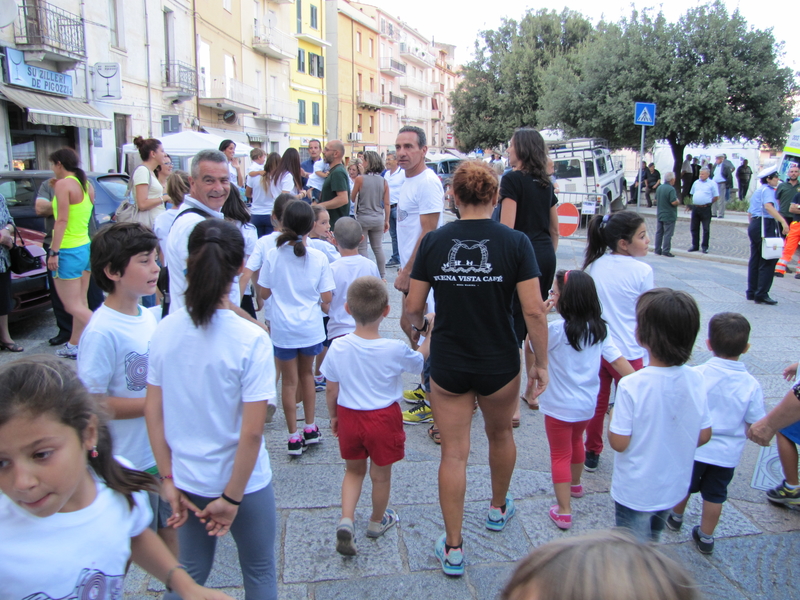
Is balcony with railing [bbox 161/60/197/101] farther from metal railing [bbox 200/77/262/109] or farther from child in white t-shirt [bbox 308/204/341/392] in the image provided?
child in white t-shirt [bbox 308/204/341/392]

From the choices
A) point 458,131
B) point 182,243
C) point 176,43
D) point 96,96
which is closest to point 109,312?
point 182,243

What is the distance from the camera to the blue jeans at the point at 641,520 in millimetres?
2588

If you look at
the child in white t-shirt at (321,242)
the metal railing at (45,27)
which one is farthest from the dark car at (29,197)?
the metal railing at (45,27)

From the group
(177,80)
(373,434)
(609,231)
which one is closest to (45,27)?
(177,80)

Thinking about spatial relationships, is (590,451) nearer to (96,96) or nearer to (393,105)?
(96,96)

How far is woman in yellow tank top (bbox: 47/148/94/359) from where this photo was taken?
548 centimetres

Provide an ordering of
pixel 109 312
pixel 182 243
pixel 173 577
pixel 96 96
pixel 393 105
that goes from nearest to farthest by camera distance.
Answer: pixel 173 577
pixel 109 312
pixel 182 243
pixel 96 96
pixel 393 105

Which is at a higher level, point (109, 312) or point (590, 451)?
point (109, 312)

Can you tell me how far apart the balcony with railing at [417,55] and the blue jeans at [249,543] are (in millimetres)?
63954

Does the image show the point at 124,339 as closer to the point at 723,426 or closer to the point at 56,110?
the point at 723,426

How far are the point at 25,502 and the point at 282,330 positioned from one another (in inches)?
101

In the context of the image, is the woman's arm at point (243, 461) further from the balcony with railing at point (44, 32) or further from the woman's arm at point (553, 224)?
the balcony with railing at point (44, 32)

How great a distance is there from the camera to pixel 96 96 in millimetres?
17344

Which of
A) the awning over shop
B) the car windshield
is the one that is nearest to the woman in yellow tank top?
the car windshield
